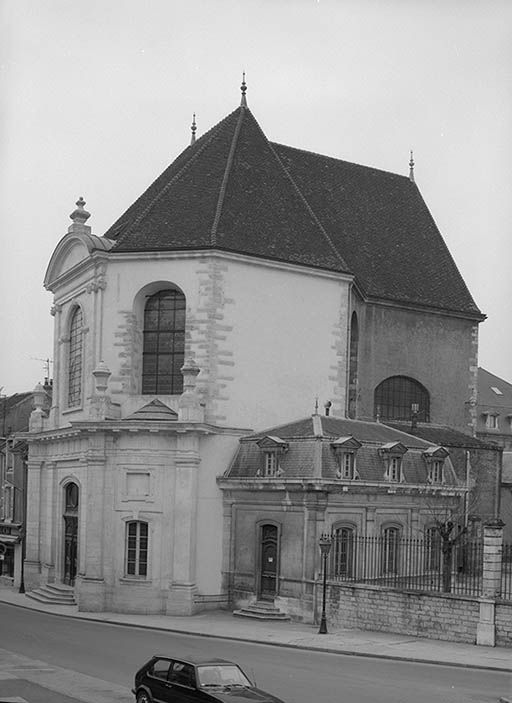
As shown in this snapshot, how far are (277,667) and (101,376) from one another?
1747 cm

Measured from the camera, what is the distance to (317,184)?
50.1 metres

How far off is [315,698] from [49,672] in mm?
6374

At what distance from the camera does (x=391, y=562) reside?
123 feet

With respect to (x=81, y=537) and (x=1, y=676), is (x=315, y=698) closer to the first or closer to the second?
(x=1, y=676)

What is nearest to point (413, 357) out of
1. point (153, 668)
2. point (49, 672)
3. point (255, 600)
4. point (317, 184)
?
point (317, 184)

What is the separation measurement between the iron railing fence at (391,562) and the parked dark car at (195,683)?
51.2 feet

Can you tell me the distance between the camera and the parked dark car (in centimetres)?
1747

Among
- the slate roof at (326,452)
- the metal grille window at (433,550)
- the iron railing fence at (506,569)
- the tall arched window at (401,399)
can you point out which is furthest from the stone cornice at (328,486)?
the tall arched window at (401,399)

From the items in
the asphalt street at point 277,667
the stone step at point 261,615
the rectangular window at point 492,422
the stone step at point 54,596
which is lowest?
the stone step at point 54,596

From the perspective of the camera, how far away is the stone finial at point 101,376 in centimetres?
4034

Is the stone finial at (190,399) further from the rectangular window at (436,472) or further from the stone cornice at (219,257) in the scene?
the rectangular window at (436,472)

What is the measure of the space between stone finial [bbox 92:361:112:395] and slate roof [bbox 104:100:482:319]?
4795mm

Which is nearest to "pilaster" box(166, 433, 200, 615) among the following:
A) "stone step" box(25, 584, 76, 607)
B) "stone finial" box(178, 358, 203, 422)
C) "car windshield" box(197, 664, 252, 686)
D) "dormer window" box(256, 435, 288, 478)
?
"stone finial" box(178, 358, 203, 422)

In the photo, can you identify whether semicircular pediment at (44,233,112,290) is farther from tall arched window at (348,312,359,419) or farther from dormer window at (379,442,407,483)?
dormer window at (379,442,407,483)
